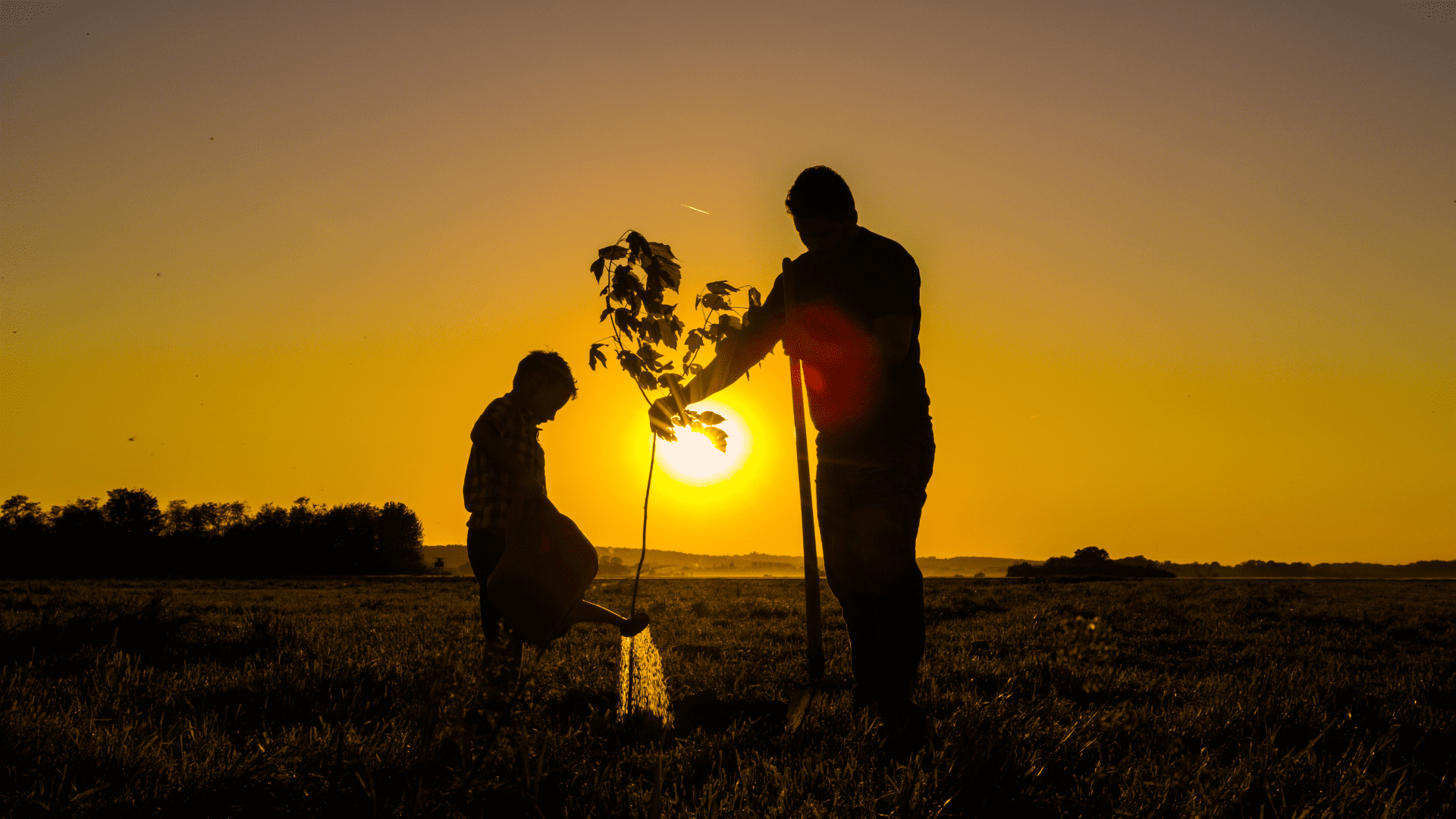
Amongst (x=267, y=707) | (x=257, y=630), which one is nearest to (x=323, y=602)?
(x=257, y=630)

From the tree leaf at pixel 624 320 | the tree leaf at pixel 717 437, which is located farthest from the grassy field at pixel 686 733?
the tree leaf at pixel 624 320

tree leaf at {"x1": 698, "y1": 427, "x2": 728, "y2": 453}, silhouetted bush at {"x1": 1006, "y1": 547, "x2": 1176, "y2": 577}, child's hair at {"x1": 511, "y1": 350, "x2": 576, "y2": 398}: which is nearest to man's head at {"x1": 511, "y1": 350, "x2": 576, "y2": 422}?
child's hair at {"x1": 511, "y1": 350, "x2": 576, "y2": 398}

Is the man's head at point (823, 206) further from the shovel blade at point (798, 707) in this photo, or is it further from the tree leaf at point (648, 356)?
the shovel blade at point (798, 707)

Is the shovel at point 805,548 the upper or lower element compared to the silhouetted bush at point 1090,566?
upper

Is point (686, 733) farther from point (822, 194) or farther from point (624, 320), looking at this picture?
point (822, 194)

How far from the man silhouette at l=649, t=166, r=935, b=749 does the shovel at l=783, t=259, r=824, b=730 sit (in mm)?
66

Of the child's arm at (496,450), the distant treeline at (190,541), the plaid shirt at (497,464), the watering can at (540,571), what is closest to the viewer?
the watering can at (540,571)

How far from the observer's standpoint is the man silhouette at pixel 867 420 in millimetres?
3094

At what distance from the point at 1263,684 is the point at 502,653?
4955mm

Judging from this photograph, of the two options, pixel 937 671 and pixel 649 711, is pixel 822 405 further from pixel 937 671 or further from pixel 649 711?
pixel 937 671

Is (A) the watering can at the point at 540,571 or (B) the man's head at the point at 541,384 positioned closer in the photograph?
(A) the watering can at the point at 540,571

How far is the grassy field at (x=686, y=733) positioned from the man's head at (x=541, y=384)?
144 centimetres

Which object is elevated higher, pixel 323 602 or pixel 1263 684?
pixel 1263 684

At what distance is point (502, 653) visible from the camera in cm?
196
